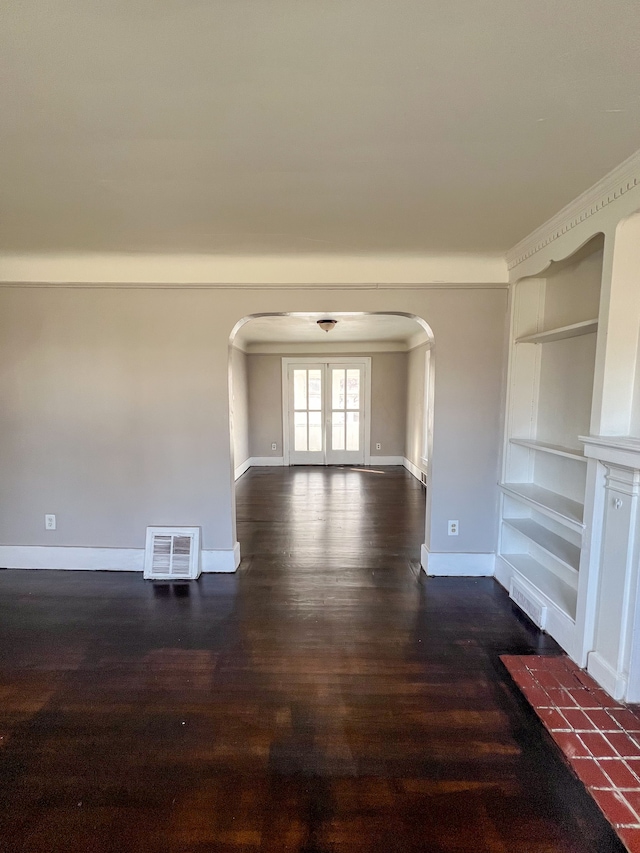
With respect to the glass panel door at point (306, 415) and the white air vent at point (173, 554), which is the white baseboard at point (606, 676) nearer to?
the white air vent at point (173, 554)

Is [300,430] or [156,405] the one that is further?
[300,430]

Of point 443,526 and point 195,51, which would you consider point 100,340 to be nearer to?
point 195,51

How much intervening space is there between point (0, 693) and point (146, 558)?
3.80 feet

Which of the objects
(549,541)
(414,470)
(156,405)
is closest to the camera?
(549,541)

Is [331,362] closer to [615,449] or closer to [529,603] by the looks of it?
[529,603]

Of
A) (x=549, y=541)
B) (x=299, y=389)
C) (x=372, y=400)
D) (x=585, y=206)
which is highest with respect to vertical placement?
(x=585, y=206)

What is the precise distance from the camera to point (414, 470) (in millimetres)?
6336

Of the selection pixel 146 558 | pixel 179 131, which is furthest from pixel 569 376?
pixel 146 558

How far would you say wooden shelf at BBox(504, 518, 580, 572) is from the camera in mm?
2210

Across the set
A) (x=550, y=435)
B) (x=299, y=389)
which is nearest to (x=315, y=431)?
(x=299, y=389)

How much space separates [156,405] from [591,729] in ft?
10.0

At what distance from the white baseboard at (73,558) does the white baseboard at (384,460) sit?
14.8 ft

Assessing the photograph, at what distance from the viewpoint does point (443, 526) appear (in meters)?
2.91

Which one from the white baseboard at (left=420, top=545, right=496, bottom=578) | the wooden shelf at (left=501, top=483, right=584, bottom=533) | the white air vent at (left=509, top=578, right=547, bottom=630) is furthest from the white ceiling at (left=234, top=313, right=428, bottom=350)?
the white air vent at (left=509, top=578, right=547, bottom=630)
